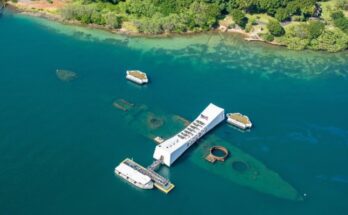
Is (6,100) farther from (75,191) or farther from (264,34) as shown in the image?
(264,34)

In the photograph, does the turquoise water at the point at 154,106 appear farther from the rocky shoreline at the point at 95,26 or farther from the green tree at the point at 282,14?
the green tree at the point at 282,14

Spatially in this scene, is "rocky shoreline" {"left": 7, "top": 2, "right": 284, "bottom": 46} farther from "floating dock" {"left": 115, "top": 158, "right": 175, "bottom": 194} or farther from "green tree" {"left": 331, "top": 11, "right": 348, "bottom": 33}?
"floating dock" {"left": 115, "top": 158, "right": 175, "bottom": 194}

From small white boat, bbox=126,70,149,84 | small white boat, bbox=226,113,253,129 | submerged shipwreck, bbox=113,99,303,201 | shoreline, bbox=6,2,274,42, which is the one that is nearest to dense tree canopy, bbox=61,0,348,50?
shoreline, bbox=6,2,274,42

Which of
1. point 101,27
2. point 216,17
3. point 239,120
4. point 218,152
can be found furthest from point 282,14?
point 218,152

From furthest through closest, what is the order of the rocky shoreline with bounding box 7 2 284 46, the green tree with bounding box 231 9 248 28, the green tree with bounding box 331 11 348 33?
the green tree with bounding box 331 11 348 33
the green tree with bounding box 231 9 248 28
the rocky shoreline with bounding box 7 2 284 46

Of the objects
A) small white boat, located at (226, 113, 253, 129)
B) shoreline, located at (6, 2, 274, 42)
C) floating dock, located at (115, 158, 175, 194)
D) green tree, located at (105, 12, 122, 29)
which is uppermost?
green tree, located at (105, 12, 122, 29)

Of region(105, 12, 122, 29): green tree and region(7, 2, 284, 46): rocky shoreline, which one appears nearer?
region(105, 12, 122, 29): green tree

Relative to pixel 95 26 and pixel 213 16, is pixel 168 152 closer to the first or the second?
pixel 95 26
